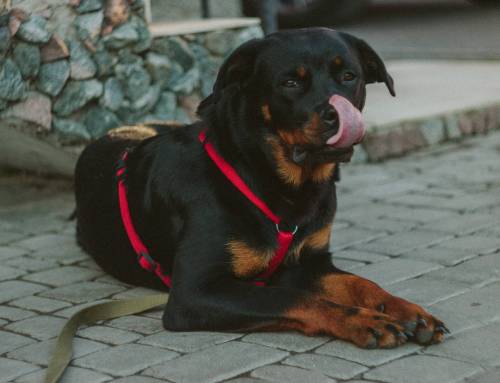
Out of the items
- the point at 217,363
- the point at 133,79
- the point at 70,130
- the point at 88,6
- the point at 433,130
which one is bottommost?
the point at 433,130

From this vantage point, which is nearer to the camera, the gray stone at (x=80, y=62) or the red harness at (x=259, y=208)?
the red harness at (x=259, y=208)

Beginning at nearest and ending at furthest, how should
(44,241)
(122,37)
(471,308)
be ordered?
(471,308) → (44,241) → (122,37)

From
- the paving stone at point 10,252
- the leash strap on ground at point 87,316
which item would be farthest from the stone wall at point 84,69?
the leash strap on ground at point 87,316

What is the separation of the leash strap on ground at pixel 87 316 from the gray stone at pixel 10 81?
188 cm

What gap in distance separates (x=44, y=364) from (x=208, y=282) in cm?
67

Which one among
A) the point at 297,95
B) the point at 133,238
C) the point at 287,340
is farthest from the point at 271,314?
the point at 133,238

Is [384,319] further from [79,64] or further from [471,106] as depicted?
[471,106]

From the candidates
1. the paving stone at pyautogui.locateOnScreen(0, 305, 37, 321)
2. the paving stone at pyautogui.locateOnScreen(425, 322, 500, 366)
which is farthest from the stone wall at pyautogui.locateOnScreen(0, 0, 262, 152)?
the paving stone at pyautogui.locateOnScreen(425, 322, 500, 366)

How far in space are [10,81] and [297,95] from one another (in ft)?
7.19

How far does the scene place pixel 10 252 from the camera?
16.5ft

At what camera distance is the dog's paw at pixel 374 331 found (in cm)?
332

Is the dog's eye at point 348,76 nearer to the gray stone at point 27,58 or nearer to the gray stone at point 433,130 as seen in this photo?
the gray stone at point 27,58

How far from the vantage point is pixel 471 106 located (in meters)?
7.43

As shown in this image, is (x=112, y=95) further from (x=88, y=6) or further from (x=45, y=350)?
(x=45, y=350)
